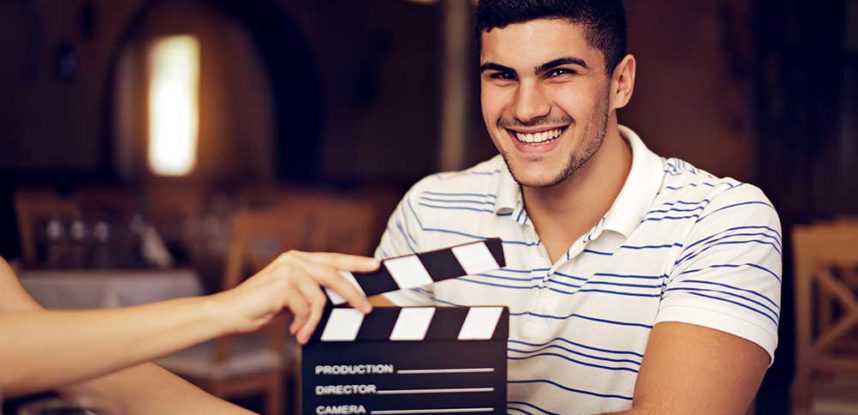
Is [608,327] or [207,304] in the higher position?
[207,304]

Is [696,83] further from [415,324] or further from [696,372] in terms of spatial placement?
[415,324]

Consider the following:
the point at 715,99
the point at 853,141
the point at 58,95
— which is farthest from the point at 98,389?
the point at 853,141

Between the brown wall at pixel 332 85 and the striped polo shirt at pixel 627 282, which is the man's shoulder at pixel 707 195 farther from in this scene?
the brown wall at pixel 332 85

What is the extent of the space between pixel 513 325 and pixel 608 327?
0.59ft

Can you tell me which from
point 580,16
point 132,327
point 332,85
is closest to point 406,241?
point 580,16

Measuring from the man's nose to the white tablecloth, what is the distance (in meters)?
2.74

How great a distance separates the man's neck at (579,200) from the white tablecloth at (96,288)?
8.68 feet

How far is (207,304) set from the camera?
1183 mm

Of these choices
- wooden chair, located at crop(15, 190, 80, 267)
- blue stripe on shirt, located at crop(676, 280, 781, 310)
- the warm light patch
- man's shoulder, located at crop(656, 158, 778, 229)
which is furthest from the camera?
the warm light patch

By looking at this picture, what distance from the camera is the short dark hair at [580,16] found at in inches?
64.8

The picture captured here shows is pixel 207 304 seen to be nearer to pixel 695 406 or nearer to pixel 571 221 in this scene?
pixel 695 406

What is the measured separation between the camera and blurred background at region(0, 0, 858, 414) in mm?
4129

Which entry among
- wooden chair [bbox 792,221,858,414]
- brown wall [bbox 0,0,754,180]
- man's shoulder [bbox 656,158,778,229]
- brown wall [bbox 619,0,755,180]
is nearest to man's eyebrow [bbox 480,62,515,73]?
man's shoulder [bbox 656,158,778,229]

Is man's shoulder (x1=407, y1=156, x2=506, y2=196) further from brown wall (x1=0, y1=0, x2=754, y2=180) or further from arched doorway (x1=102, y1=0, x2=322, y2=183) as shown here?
arched doorway (x1=102, y1=0, x2=322, y2=183)
